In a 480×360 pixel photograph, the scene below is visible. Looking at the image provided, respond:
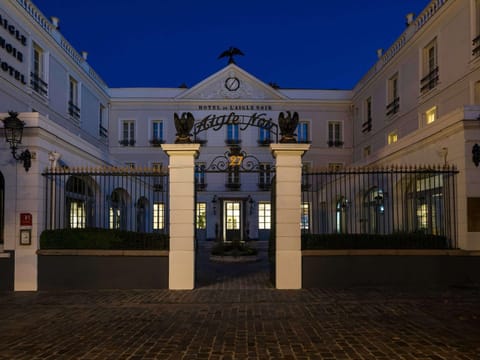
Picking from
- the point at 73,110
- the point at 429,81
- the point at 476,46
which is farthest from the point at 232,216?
the point at 476,46

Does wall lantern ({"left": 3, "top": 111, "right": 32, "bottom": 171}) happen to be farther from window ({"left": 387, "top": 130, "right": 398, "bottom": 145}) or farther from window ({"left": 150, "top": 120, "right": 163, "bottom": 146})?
window ({"left": 150, "top": 120, "right": 163, "bottom": 146})

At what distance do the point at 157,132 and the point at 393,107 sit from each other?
14.9m

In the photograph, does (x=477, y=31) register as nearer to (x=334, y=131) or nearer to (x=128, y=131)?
(x=334, y=131)

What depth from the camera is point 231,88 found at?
2775cm

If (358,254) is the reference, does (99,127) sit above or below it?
above

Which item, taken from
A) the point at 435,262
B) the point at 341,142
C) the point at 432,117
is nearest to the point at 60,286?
the point at 435,262

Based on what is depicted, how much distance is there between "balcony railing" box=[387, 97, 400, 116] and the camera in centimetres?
2050

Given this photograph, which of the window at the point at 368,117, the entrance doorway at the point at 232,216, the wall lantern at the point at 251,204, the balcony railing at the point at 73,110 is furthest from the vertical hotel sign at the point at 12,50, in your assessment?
the window at the point at 368,117

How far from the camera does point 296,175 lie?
378 inches

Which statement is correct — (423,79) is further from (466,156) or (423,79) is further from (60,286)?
(60,286)

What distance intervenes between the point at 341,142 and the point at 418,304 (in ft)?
68.7

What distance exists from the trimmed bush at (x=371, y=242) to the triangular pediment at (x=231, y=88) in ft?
62.7

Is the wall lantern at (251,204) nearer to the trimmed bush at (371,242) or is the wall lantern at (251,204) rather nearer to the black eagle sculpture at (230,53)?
the black eagle sculpture at (230,53)

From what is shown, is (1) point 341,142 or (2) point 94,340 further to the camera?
(1) point 341,142
